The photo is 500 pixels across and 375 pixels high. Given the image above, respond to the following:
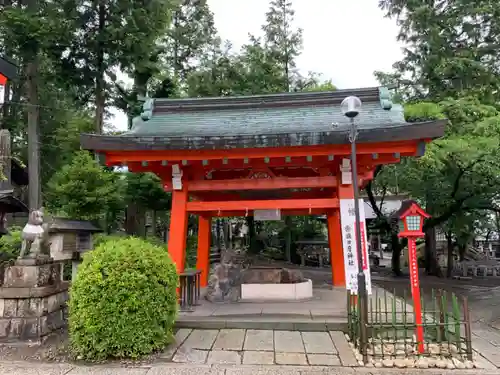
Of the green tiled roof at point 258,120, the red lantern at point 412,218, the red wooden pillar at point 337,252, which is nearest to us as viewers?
the red lantern at point 412,218

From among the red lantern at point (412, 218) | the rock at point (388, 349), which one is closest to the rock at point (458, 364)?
the rock at point (388, 349)

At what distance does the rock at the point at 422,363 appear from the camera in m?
4.59

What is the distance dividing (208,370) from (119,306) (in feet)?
4.70

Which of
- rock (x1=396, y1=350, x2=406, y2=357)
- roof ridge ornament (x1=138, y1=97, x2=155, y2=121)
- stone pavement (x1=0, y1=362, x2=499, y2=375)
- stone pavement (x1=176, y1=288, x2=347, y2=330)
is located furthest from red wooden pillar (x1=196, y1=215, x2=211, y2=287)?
rock (x1=396, y1=350, x2=406, y2=357)

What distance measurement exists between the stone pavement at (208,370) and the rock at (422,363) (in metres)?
0.13

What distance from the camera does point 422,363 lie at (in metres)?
4.64

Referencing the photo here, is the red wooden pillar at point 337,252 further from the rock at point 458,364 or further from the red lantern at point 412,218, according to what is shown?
the rock at point 458,364

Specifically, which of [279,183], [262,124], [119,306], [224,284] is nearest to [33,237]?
[119,306]

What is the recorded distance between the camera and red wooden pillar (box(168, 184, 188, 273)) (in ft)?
24.5

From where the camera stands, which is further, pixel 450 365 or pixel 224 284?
pixel 224 284

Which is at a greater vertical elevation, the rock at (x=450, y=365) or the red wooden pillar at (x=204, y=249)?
the red wooden pillar at (x=204, y=249)

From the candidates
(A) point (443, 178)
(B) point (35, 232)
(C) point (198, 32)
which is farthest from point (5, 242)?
(C) point (198, 32)

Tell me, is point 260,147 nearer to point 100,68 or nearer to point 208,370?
point 208,370

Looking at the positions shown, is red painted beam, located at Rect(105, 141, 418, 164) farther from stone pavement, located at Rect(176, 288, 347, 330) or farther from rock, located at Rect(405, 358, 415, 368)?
rock, located at Rect(405, 358, 415, 368)
